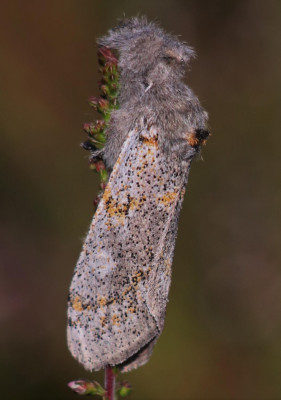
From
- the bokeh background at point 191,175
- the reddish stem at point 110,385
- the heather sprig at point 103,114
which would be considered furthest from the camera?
the bokeh background at point 191,175

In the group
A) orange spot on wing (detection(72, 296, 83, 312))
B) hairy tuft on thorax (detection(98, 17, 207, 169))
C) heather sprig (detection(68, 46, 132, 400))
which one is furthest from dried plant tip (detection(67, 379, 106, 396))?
hairy tuft on thorax (detection(98, 17, 207, 169))

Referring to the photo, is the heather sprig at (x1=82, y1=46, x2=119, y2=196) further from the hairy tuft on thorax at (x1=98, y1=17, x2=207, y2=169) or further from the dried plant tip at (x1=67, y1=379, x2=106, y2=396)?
the dried plant tip at (x1=67, y1=379, x2=106, y2=396)

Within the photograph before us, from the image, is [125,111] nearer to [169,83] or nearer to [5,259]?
[169,83]

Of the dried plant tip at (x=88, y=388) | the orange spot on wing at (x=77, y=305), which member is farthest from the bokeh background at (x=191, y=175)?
the orange spot on wing at (x=77, y=305)

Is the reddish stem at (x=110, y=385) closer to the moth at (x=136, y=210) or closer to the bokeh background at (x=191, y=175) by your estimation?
the moth at (x=136, y=210)

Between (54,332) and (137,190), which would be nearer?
(137,190)

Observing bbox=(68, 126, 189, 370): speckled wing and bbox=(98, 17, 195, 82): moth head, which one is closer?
bbox=(68, 126, 189, 370): speckled wing

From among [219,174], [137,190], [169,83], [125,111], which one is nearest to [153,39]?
[169,83]
